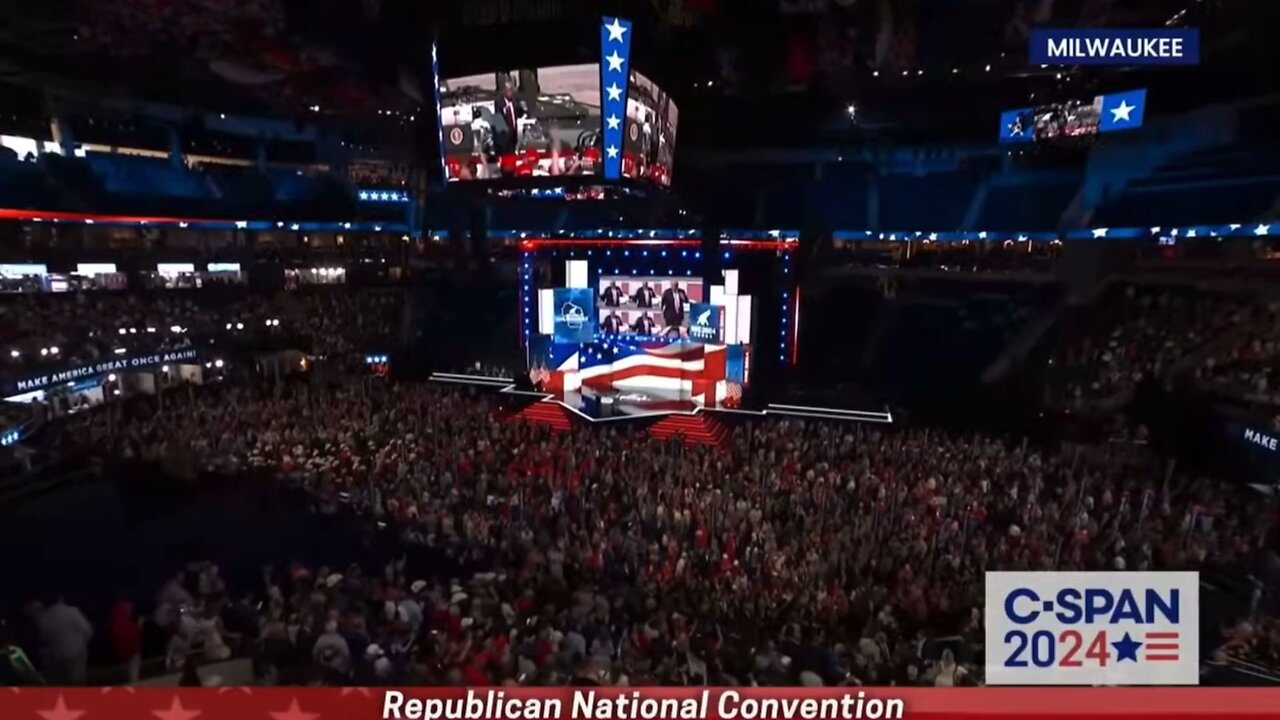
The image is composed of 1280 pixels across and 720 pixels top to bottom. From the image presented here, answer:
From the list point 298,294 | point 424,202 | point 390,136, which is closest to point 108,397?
point 298,294

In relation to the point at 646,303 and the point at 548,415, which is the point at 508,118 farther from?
the point at 548,415

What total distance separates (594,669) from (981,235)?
1540 cm

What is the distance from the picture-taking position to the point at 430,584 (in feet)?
20.2

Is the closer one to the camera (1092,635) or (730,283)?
(1092,635)

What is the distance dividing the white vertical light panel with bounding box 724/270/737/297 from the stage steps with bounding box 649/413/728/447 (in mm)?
2602

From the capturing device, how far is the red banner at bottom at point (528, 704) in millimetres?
4152

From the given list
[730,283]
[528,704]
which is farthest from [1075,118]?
[528,704]

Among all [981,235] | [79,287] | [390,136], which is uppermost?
[390,136]

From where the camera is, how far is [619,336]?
585 inches

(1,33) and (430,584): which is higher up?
(1,33)

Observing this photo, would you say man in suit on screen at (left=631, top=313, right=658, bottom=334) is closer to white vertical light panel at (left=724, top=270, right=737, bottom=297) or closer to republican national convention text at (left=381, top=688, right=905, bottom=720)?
white vertical light panel at (left=724, top=270, right=737, bottom=297)

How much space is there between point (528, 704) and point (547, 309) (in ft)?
37.8

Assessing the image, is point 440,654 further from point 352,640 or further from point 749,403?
point 749,403

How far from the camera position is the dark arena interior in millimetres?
5699
